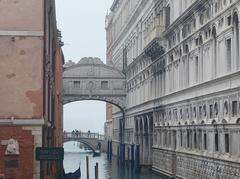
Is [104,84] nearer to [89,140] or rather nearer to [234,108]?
[89,140]

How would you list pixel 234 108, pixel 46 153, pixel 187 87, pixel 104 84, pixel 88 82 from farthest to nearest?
pixel 104 84 < pixel 88 82 < pixel 187 87 < pixel 234 108 < pixel 46 153

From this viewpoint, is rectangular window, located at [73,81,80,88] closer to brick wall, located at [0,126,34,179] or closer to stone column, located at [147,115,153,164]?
stone column, located at [147,115,153,164]

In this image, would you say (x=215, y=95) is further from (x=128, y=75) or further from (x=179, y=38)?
(x=128, y=75)

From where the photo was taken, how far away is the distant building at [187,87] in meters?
15.4

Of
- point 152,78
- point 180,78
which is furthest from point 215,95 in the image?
point 152,78

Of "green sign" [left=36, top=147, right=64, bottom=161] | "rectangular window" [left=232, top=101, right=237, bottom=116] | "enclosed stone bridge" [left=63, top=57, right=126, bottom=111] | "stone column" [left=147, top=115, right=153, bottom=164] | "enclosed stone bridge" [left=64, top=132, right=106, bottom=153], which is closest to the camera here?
"green sign" [left=36, top=147, right=64, bottom=161]

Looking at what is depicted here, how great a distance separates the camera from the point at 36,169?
11.7 m

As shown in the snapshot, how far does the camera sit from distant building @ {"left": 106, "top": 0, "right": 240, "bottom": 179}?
15.4m

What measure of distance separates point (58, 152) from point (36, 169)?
3.29 feet

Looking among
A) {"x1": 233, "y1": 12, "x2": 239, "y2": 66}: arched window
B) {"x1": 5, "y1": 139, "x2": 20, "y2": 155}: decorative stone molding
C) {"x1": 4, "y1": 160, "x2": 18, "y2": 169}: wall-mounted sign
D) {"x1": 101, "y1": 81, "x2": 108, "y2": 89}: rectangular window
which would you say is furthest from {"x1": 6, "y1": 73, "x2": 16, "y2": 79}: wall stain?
{"x1": 101, "y1": 81, "x2": 108, "y2": 89}: rectangular window

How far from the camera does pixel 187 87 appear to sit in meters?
20.2

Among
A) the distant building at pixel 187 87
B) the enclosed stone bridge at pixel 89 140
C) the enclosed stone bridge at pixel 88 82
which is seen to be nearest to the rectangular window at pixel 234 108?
the distant building at pixel 187 87

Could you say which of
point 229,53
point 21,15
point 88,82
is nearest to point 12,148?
point 21,15

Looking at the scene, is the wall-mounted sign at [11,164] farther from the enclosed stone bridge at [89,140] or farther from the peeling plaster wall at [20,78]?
the enclosed stone bridge at [89,140]
